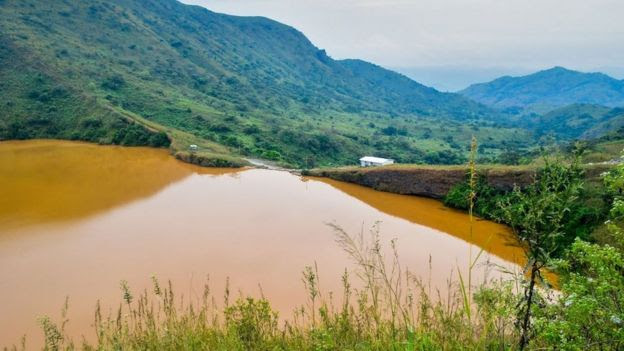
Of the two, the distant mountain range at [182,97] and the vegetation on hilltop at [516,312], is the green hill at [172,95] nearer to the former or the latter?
the distant mountain range at [182,97]

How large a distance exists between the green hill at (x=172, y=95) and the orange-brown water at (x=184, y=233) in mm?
11282

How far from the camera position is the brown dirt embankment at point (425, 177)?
19.0 metres

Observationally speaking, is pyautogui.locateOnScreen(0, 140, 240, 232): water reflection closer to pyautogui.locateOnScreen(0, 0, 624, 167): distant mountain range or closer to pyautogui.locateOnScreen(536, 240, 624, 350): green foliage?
pyautogui.locateOnScreen(0, 0, 624, 167): distant mountain range

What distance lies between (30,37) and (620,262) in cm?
6392

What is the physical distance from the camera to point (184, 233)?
16.5 m

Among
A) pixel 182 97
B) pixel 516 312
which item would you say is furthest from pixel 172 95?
pixel 516 312

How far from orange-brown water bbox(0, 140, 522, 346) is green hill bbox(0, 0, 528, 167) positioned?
37.0 ft

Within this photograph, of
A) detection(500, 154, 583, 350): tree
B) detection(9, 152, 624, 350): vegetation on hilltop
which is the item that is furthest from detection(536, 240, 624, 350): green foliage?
detection(500, 154, 583, 350): tree

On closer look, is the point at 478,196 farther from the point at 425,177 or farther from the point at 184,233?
the point at 184,233

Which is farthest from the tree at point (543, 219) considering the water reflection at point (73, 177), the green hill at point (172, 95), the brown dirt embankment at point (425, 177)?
the green hill at point (172, 95)

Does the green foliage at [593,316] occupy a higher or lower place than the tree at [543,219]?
lower

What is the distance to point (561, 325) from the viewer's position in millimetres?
3020

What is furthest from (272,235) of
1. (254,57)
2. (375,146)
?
(254,57)

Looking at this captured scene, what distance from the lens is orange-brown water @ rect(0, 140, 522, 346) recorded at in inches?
465
